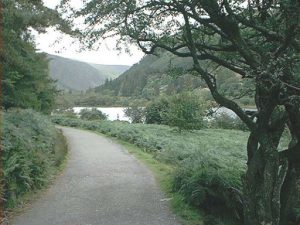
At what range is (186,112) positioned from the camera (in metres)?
32.3

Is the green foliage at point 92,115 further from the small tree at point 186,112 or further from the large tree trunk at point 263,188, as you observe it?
the large tree trunk at point 263,188

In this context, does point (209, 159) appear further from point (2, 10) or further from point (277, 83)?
point (2, 10)

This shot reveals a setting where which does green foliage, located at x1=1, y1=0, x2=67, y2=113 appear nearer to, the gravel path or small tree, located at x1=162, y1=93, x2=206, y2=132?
the gravel path

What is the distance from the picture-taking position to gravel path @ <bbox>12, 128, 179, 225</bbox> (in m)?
8.54

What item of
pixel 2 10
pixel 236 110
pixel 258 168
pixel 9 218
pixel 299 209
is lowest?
A: pixel 9 218

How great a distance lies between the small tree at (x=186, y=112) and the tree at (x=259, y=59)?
22427 millimetres

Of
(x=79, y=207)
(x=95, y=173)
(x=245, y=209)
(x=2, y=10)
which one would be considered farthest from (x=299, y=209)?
(x=2, y=10)

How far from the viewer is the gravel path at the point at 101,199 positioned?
8.54 m

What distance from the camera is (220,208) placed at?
9.78 meters

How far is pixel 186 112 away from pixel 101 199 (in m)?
22.6

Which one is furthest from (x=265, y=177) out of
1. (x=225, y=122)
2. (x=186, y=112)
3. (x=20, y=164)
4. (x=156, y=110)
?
(x=156, y=110)

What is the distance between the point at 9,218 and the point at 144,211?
9.45ft

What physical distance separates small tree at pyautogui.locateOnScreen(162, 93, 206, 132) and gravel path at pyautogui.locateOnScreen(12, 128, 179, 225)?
16.4 meters

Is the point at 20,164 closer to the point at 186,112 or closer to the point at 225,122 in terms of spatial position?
the point at 186,112
